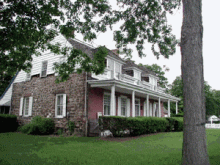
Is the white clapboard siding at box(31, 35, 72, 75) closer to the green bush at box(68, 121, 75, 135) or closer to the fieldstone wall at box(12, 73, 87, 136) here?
the fieldstone wall at box(12, 73, 87, 136)

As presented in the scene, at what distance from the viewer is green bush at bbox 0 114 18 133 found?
55.2 ft

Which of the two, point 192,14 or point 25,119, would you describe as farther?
point 25,119

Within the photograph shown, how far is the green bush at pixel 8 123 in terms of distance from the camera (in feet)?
55.2

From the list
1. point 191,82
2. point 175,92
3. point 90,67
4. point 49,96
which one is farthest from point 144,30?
point 175,92

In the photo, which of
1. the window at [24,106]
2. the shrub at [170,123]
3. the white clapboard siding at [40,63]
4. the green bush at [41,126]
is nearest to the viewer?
the green bush at [41,126]

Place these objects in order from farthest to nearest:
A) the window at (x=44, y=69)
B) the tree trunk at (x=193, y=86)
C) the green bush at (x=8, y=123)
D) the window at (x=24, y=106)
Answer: the window at (x=24, y=106) < the window at (x=44, y=69) < the green bush at (x=8, y=123) < the tree trunk at (x=193, y=86)

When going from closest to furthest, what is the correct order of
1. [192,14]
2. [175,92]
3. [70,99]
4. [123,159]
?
[192,14]
[123,159]
[70,99]
[175,92]

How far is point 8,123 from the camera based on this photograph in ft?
56.4

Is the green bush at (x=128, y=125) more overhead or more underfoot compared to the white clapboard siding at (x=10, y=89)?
more underfoot

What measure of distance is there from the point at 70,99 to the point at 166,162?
10.2 m

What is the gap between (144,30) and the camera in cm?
1025

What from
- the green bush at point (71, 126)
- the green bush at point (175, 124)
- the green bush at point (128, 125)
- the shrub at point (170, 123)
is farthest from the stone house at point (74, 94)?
the green bush at point (175, 124)

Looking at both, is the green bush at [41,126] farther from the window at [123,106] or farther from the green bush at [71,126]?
the window at [123,106]

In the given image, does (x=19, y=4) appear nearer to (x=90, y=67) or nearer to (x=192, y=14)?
(x=90, y=67)
